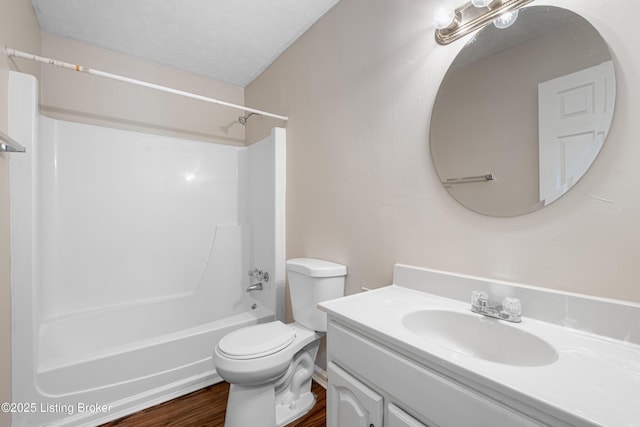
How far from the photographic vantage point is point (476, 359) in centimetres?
64

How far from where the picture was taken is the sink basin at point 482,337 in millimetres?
778

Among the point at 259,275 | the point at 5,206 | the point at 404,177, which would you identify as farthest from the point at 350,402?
the point at 5,206

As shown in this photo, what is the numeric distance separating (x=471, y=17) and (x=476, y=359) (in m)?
1.20

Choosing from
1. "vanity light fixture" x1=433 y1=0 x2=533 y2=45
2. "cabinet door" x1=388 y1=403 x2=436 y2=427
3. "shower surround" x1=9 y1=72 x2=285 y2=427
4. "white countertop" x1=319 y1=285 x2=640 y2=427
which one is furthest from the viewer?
"shower surround" x1=9 y1=72 x2=285 y2=427

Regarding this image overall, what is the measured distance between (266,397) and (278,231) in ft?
3.70

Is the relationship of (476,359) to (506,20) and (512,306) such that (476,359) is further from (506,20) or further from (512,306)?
(506,20)

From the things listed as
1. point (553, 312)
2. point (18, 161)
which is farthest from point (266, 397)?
point (18, 161)

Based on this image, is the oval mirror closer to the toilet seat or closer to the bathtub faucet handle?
the toilet seat

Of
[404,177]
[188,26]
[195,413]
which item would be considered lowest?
[195,413]

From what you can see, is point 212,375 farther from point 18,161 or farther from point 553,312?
point 553,312

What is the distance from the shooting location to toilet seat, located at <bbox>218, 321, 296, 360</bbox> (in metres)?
1.29

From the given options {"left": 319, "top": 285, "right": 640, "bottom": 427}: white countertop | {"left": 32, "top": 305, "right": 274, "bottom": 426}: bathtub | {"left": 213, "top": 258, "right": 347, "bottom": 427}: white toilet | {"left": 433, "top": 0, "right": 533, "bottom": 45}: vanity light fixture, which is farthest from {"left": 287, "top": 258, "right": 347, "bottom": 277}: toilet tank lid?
{"left": 433, "top": 0, "right": 533, "bottom": 45}: vanity light fixture

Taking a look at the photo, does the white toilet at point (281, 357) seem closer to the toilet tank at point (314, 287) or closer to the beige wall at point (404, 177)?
the toilet tank at point (314, 287)

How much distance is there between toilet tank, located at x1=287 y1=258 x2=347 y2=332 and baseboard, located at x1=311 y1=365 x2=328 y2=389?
422 mm
